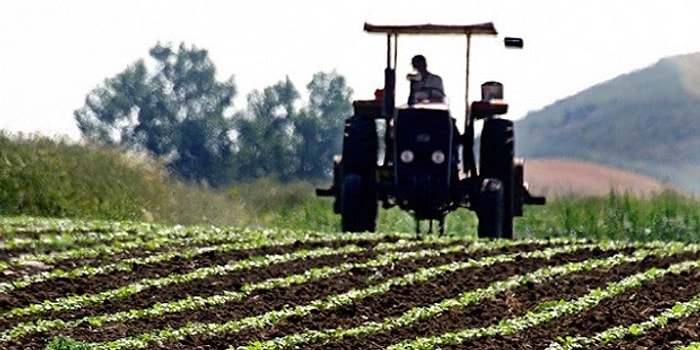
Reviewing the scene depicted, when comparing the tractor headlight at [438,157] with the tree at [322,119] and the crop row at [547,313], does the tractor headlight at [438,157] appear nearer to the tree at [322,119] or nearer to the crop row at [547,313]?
the crop row at [547,313]

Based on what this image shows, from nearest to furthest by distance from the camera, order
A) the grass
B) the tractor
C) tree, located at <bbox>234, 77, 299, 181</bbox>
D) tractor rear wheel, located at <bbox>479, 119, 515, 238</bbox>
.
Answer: the tractor, tractor rear wheel, located at <bbox>479, 119, 515, 238</bbox>, the grass, tree, located at <bbox>234, 77, 299, 181</bbox>

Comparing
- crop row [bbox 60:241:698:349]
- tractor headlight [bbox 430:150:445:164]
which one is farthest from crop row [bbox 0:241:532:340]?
tractor headlight [bbox 430:150:445:164]

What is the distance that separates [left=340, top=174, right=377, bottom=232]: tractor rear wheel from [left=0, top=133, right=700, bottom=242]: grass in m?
4.20

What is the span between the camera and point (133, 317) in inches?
533

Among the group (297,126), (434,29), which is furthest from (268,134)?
(434,29)

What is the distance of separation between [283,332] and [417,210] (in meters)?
7.05

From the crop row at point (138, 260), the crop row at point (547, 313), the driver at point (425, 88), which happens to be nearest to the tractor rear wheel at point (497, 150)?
the driver at point (425, 88)

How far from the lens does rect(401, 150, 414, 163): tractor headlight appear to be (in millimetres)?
19281

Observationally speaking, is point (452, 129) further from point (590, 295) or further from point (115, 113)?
point (115, 113)

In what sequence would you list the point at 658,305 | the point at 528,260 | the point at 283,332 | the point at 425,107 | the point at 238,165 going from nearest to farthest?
the point at 283,332 < the point at 658,305 < the point at 528,260 < the point at 425,107 < the point at 238,165

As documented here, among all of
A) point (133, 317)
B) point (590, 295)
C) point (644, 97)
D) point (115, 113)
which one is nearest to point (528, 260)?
point (590, 295)

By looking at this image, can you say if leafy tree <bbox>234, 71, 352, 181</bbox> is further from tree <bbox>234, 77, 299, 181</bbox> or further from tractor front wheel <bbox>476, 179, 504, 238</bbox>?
tractor front wheel <bbox>476, 179, 504, 238</bbox>

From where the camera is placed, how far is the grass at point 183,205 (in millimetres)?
23719

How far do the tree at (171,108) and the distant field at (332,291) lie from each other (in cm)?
2651
